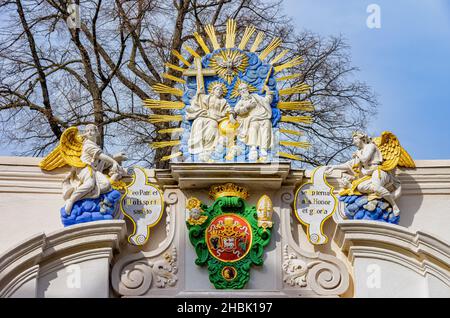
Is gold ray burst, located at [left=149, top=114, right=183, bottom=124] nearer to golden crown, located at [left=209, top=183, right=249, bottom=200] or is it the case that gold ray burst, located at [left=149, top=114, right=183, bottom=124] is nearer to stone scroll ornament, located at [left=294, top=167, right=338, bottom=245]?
golden crown, located at [left=209, top=183, right=249, bottom=200]

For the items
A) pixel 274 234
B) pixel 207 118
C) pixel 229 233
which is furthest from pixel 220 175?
pixel 274 234

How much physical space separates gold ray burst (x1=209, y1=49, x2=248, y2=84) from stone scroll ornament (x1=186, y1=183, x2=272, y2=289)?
1.29 metres

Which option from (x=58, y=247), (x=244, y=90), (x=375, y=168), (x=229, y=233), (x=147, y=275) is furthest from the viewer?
(x=244, y=90)

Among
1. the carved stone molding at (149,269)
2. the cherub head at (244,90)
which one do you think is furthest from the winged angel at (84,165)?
the cherub head at (244,90)

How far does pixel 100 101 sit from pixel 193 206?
4.95 metres

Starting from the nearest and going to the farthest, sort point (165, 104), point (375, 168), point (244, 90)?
point (375, 168), point (244, 90), point (165, 104)

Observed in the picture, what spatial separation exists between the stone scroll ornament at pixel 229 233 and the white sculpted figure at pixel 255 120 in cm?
52

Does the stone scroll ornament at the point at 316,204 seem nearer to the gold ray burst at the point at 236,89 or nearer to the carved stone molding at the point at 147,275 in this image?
the gold ray burst at the point at 236,89

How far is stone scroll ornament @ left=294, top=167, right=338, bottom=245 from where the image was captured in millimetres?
15430

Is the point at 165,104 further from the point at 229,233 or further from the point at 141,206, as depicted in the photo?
the point at 229,233

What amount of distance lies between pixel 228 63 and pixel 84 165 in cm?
194

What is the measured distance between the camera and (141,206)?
15445 mm

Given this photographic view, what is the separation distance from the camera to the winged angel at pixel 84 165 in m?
15.2

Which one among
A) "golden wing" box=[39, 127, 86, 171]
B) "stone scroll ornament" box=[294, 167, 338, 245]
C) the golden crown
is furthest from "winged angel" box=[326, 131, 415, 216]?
"golden wing" box=[39, 127, 86, 171]
